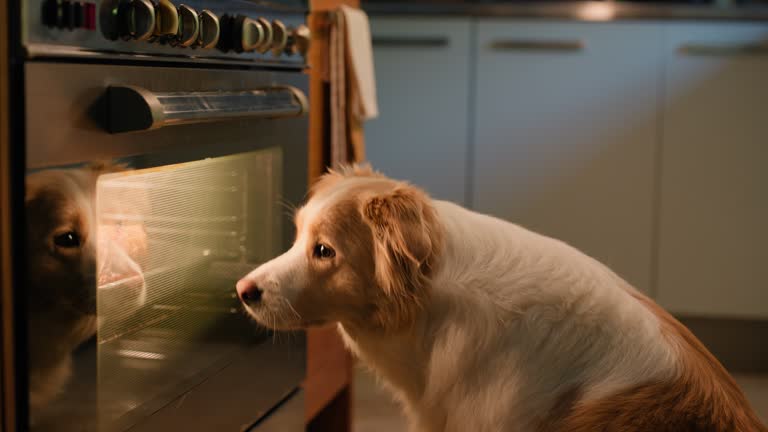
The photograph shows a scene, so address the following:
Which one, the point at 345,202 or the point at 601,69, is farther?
the point at 601,69

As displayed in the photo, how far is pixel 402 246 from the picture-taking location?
1346mm

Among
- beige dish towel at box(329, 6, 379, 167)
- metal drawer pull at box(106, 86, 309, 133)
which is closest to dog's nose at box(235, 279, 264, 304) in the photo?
metal drawer pull at box(106, 86, 309, 133)

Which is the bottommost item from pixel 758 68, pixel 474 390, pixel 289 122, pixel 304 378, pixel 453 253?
pixel 304 378

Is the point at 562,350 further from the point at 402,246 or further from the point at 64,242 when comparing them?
the point at 64,242

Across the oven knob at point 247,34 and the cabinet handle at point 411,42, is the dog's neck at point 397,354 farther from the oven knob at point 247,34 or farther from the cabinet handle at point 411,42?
the cabinet handle at point 411,42

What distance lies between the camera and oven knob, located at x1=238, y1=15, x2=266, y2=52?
4.80 ft

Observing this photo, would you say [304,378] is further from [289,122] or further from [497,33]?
[497,33]

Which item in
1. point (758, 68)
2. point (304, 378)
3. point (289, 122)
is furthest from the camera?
point (758, 68)

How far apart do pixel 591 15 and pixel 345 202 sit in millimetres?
1980

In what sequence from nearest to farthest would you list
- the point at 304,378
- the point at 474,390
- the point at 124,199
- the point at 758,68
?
the point at 124,199
the point at 474,390
the point at 304,378
the point at 758,68

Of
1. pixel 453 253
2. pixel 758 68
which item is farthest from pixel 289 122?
pixel 758 68

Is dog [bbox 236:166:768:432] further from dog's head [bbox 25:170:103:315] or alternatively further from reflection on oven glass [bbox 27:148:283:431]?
dog's head [bbox 25:170:103:315]

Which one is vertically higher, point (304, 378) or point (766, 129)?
point (766, 129)

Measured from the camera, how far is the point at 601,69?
315cm
